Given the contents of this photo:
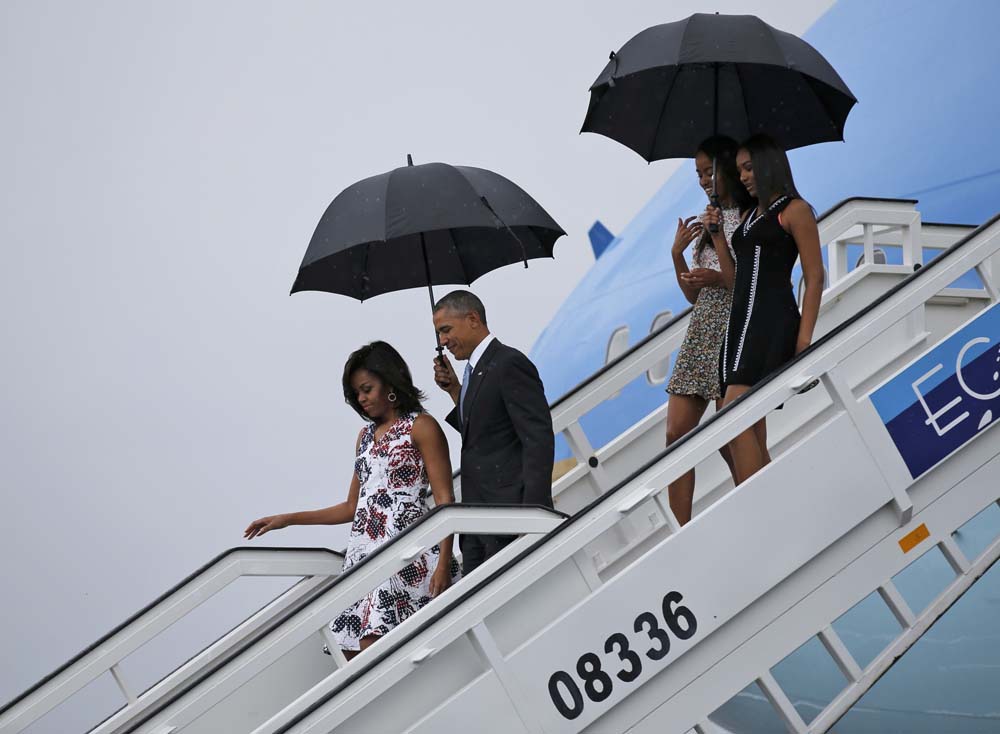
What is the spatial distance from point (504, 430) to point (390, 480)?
0.49 m

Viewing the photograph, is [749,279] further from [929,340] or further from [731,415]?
[929,340]

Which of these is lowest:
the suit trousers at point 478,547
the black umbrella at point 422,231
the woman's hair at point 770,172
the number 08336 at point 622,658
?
the number 08336 at point 622,658

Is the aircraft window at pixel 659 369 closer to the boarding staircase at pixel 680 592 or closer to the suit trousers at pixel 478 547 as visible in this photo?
the suit trousers at pixel 478 547

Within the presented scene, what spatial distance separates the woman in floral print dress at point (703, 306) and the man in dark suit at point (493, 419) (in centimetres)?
66

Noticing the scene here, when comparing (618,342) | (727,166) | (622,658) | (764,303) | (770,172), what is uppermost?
(727,166)

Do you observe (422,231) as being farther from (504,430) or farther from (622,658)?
→ (622,658)

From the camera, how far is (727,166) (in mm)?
3865

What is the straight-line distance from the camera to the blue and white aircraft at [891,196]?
5102 mm

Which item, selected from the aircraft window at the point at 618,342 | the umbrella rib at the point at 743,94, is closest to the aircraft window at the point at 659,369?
the aircraft window at the point at 618,342

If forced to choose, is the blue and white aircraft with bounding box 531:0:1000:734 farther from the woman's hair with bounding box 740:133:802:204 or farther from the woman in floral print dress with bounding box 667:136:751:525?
the woman's hair with bounding box 740:133:802:204

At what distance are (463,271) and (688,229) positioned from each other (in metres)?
1.09

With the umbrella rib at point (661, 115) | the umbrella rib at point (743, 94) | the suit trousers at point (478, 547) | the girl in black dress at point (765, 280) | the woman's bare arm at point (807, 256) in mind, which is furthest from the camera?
the umbrella rib at point (661, 115)

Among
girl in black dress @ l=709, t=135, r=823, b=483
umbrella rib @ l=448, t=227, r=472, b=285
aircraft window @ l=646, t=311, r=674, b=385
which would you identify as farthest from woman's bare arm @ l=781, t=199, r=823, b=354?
aircraft window @ l=646, t=311, r=674, b=385

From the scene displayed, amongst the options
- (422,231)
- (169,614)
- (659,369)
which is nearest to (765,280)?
(422,231)
